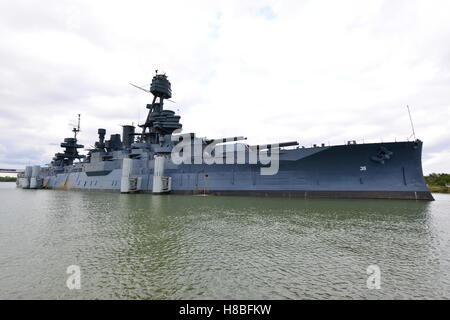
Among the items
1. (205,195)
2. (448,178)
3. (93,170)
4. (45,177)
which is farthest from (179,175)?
(448,178)

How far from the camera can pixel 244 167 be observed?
26.4 metres

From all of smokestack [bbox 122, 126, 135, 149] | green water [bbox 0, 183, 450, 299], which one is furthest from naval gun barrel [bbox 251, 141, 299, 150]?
smokestack [bbox 122, 126, 135, 149]

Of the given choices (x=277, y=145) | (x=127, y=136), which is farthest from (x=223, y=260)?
(x=127, y=136)

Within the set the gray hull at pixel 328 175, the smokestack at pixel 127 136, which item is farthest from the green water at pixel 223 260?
the smokestack at pixel 127 136

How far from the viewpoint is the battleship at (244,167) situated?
69.6ft

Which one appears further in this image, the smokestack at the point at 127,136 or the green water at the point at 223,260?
the smokestack at the point at 127,136

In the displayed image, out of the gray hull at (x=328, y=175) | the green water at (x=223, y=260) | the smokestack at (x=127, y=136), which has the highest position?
the smokestack at (x=127, y=136)

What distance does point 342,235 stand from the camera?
843cm

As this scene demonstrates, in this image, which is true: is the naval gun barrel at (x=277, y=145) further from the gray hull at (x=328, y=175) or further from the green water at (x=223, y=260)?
the green water at (x=223, y=260)

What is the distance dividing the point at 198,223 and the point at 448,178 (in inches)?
2978

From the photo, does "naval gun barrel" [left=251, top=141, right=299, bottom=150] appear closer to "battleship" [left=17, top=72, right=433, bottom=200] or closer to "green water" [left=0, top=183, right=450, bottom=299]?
"battleship" [left=17, top=72, right=433, bottom=200]

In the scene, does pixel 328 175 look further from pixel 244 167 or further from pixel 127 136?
pixel 127 136

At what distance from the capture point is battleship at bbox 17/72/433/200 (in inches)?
835
